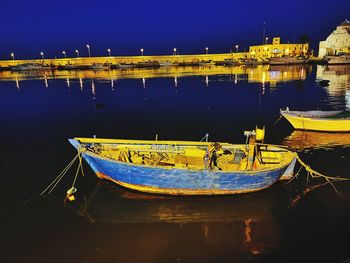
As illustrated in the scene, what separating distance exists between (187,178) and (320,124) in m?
14.5

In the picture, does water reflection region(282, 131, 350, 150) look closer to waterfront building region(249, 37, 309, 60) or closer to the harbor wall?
waterfront building region(249, 37, 309, 60)

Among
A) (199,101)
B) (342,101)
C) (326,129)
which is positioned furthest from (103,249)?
(342,101)

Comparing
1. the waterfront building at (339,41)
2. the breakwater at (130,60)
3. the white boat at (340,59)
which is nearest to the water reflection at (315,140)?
the white boat at (340,59)

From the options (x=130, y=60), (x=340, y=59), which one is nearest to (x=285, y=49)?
(x=340, y=59)

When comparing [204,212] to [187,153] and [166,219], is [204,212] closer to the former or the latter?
[166,219]

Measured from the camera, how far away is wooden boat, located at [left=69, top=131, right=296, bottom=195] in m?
11.3

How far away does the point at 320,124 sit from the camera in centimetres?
2067

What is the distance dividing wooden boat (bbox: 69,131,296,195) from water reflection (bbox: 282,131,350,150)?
7056 mm

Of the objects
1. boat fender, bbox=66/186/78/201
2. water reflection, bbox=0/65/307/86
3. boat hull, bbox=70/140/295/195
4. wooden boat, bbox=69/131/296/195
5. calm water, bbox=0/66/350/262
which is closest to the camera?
calm water, bbox=0/66/350/262

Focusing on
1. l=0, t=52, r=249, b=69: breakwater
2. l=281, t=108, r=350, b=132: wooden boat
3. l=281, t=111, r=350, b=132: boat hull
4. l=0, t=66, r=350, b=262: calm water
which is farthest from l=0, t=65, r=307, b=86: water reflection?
l=0, t=52, r=249, b=69: breakwater

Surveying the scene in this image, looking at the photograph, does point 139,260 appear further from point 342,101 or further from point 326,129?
point 342,101

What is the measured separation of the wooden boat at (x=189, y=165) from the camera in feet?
37.0

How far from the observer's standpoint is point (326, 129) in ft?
68.3

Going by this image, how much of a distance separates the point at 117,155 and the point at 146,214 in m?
3.65
